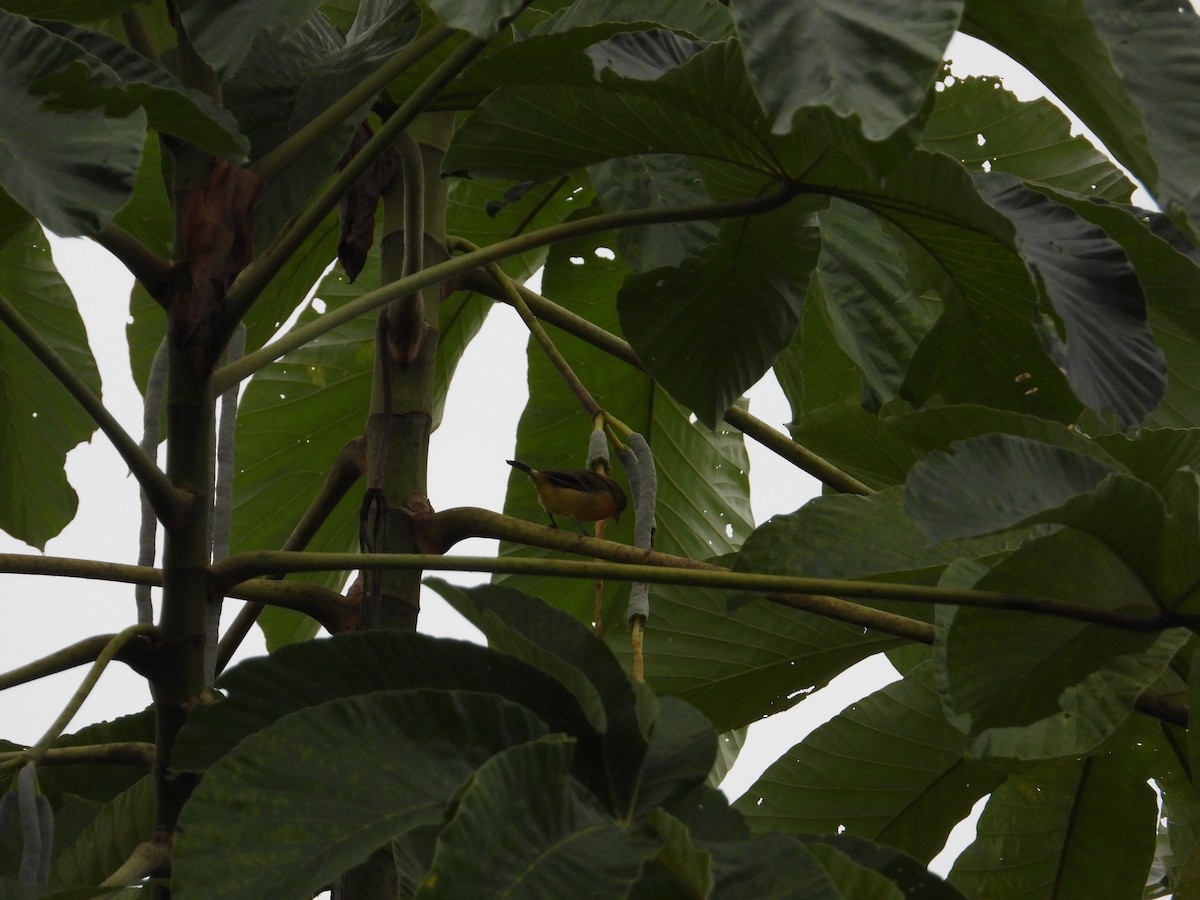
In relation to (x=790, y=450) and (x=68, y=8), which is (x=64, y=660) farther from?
(x=790, y=450)

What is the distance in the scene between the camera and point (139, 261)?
3.17 ft

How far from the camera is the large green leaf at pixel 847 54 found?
0.62 metres

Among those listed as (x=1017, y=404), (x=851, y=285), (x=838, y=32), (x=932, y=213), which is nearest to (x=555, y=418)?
(x=851, y=285)

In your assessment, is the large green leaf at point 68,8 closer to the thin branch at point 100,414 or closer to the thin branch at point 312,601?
the thin branch at point 100,414

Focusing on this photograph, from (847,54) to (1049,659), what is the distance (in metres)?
0.44

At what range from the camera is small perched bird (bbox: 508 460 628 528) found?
1359mm

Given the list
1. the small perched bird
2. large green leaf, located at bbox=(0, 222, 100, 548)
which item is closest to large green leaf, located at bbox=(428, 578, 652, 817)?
the small perched bird

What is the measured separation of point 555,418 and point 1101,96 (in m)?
1.06

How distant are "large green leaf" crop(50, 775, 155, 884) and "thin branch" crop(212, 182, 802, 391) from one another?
296mm

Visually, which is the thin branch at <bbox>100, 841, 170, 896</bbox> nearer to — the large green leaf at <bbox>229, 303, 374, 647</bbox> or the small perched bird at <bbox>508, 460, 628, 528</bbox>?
the small perched bird at <bbox>508, 460, 628, 528</bbox>

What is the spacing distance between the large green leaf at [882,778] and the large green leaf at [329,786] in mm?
697

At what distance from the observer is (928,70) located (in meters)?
0.63

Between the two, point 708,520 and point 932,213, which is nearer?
point 932,213

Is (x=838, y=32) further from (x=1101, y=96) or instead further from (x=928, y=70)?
(x=1101, y=96)
